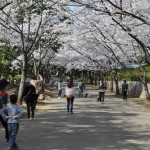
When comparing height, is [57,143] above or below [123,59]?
below

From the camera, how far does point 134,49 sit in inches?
1214

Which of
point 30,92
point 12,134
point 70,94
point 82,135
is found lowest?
point 82,135

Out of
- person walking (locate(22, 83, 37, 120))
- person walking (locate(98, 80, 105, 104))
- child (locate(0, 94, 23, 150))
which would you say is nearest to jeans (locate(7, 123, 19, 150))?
child (locate(0, 94, 23, 150))

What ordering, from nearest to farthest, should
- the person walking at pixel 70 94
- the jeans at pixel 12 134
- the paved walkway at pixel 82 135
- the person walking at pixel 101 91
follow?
1. the jeans at pixel 12 134
2. the paved walkway at pixel 82 135
3. the person walking at pixel 70 94
4. the person walking at pixel 101 91

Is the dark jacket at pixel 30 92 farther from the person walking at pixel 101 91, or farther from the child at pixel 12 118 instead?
the person walking at pixel 101 91

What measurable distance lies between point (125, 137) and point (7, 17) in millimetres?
15091

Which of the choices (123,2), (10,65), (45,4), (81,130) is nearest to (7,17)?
(45,4)

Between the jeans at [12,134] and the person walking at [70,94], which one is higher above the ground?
the person walking at [70,94]

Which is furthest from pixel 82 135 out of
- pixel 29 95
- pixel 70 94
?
pixel 70 94

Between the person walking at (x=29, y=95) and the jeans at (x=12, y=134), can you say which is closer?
the jeans at (x=12, y=134)

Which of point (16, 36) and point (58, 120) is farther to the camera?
point (16, 36)

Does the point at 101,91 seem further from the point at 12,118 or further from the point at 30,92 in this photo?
the point at 12,118

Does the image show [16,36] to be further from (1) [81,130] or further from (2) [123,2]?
(1) [81,130]

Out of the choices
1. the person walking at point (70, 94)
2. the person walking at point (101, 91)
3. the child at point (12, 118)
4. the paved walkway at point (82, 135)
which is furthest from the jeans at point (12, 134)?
the person walking at point (101, 91)
